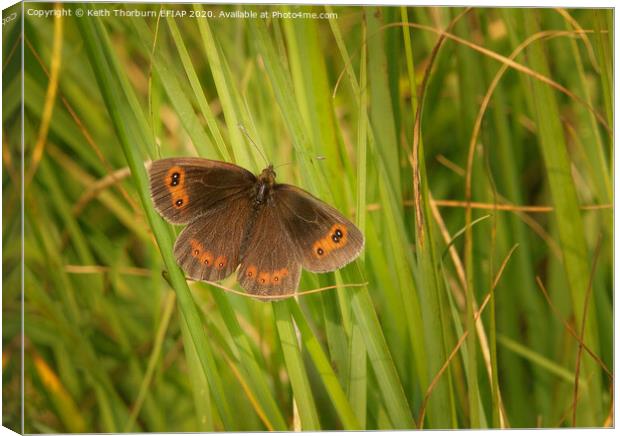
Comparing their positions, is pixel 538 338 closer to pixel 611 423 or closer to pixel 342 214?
pixel 611 423

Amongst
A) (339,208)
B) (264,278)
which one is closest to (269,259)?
(264,278)

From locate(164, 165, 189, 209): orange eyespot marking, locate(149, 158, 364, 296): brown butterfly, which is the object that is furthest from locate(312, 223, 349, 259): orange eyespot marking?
locate(164, 165, 189, 209): orange eyespot marking

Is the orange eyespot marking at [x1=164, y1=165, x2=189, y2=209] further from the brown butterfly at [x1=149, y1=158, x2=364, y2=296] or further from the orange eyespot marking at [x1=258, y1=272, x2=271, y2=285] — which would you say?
the orange eyespot marking at [x1=258, y1=272, x2=271, y2=285]

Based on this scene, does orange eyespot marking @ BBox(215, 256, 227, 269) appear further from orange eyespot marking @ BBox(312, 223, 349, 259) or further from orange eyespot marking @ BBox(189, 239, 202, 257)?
orange eyespot marking @ BBox(312, 223, 349, 259)

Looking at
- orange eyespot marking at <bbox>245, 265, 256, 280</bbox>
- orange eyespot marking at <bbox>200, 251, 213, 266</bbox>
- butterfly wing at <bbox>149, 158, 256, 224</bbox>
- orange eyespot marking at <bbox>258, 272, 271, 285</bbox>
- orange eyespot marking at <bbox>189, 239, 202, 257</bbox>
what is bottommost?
orange eyespot marking at <bbox>258, 272, 271, 285</bbox>

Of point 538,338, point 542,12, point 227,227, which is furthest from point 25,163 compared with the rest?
point 538,338

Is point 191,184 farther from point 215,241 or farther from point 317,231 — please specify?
point 317,231

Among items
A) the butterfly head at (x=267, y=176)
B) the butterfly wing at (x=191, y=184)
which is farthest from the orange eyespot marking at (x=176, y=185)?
the butterfly head at (x=267, y=176)

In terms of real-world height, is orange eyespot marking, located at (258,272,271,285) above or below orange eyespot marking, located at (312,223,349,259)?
below
